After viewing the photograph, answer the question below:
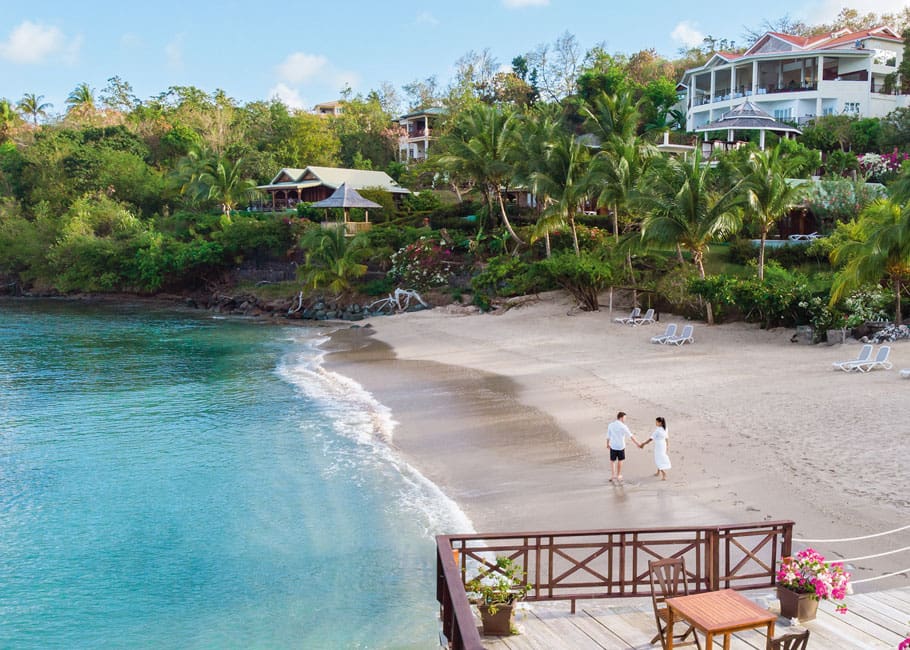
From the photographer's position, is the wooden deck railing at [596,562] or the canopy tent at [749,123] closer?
the wooden deck railing at [596,562]

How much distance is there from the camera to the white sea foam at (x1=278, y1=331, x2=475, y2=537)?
1302 cm

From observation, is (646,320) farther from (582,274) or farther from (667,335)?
(582,274)

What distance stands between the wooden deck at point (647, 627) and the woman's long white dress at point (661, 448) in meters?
5.48

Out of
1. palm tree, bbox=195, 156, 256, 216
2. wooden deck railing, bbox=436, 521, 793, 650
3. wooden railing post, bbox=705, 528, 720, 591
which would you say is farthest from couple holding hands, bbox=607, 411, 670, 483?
palm tree, bbox=195, 156, 256, 216

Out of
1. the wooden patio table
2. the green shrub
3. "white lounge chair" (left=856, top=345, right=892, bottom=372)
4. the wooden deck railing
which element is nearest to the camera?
the wooden patio table

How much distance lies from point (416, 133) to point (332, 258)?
3163 cm

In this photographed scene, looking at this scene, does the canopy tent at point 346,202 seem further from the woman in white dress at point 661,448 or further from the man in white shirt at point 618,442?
the woman in white dress at point 661,448

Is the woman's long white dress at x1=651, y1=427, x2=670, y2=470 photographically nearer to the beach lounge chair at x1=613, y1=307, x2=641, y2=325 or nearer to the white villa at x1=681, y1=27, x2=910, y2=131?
the beach lounge chair at x1=613, y1=307, x2=641, y2=325

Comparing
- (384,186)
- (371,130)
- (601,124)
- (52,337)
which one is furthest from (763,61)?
(52,337)

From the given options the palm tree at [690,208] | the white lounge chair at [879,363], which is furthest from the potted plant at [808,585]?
A: the palm tree at [690,208]

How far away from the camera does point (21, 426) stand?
2056 cm

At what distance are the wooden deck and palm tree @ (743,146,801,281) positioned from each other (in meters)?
20.8

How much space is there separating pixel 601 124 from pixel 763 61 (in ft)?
82.3

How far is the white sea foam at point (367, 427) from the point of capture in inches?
513
